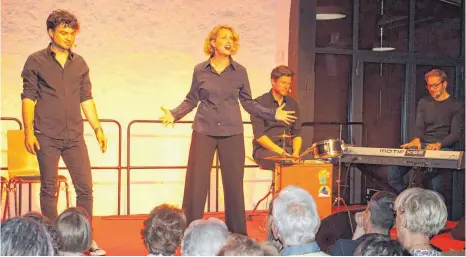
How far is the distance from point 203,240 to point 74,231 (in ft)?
2.31

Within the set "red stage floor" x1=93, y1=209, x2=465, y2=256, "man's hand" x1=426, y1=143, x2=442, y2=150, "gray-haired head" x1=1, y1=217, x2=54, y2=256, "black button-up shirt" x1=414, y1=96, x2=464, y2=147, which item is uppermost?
"black button-up shirt" x1=414, y1=96, x2=464, y2=147

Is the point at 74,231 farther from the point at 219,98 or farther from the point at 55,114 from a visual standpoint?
the point at 219,98

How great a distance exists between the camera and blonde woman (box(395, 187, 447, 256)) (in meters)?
3.48

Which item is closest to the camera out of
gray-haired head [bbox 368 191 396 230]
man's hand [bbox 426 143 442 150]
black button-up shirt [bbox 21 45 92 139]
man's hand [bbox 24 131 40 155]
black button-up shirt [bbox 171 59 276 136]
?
gray-haired head [bbox 368 191 396 230]

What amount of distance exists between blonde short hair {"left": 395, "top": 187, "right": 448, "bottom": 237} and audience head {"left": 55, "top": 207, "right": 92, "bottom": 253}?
1.60m

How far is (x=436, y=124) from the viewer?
7594 millimetres

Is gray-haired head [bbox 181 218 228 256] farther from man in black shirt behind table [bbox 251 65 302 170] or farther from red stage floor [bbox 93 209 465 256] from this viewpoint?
man in black shirt behind table [bbox 251 65 302 170]

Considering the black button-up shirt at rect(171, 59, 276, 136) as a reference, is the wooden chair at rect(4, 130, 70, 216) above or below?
below

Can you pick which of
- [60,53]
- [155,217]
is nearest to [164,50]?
[60,53]

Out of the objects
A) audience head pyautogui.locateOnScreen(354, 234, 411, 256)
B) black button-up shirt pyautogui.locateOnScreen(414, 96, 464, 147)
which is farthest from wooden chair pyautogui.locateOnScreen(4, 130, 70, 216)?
audience head pyautogui.locateOnScreen(354, 234, 411, 256)

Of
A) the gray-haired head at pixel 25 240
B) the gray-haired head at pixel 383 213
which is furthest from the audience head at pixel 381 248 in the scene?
the gray-haired head at pixel 25 240

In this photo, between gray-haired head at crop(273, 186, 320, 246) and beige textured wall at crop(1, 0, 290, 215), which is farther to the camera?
beige textured wall at crop(1, 0, 290, 215)

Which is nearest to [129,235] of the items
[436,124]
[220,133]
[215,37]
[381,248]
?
[220,133]

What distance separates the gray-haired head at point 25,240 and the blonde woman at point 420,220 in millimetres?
1766
